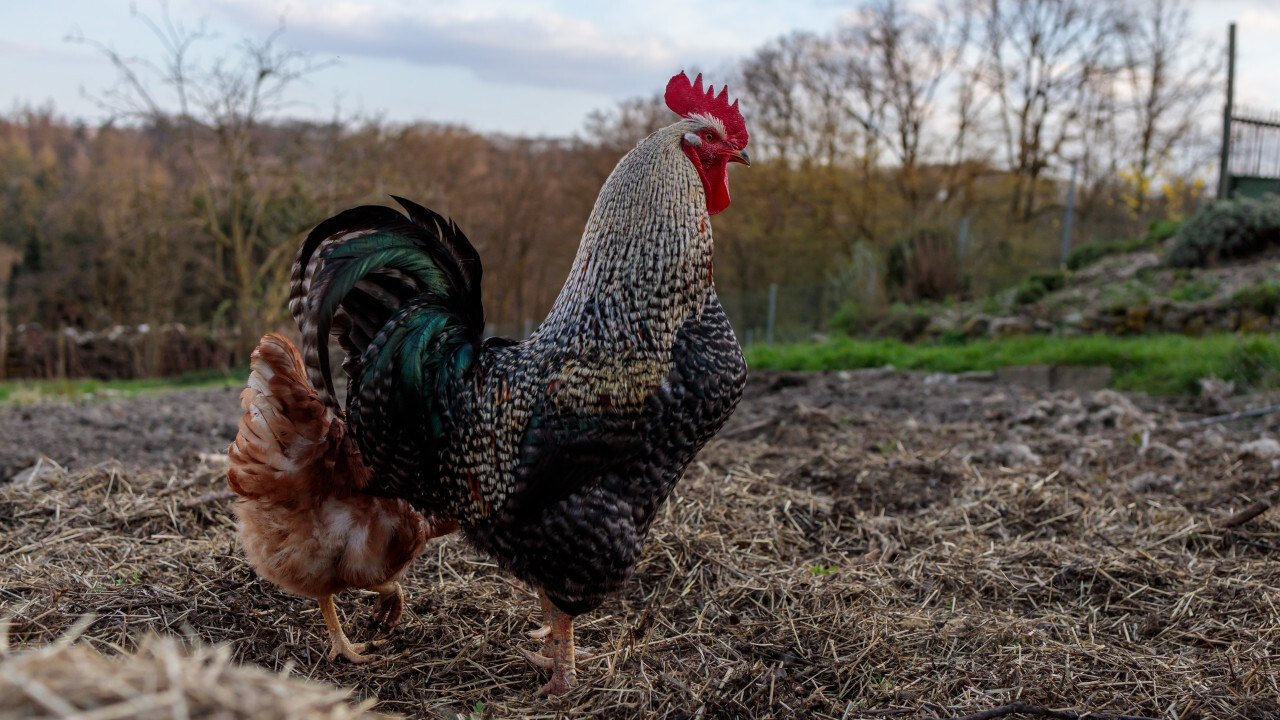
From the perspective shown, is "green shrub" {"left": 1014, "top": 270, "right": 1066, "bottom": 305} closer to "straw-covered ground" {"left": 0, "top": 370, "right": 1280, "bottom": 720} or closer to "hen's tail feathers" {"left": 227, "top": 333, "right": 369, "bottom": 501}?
"straw-covered ground" {"left": 0, "top": 370, "right": 1280, "bottom": 720}

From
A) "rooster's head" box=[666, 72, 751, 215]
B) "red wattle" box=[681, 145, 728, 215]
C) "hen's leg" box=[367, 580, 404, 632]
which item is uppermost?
"rooster's head" box=[666, 72, 751, 215]

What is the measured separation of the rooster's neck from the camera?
279 cm

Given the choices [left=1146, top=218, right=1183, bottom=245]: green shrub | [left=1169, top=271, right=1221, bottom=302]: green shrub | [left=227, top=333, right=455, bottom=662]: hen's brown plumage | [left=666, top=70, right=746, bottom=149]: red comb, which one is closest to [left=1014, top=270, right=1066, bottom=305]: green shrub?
[left=1169, top=271, right=1221, bottom=302]: green shrub

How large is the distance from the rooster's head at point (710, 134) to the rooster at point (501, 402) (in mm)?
21

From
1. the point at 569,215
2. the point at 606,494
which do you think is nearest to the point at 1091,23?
the point at 569,215

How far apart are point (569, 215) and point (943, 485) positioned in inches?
856

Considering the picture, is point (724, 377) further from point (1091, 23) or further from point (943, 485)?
point (1091, 23)

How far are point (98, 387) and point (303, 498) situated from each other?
13.1m

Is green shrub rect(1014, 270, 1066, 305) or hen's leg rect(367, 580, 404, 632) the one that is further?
green shrub rect(1014, 270, 1066, 305)

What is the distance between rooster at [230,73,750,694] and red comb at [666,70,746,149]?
6.7 inches

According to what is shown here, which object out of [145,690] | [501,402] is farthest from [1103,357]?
[145,690]

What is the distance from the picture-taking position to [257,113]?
604 inches

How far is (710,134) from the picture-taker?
3195 millimetres

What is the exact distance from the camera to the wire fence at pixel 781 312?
661 inches
